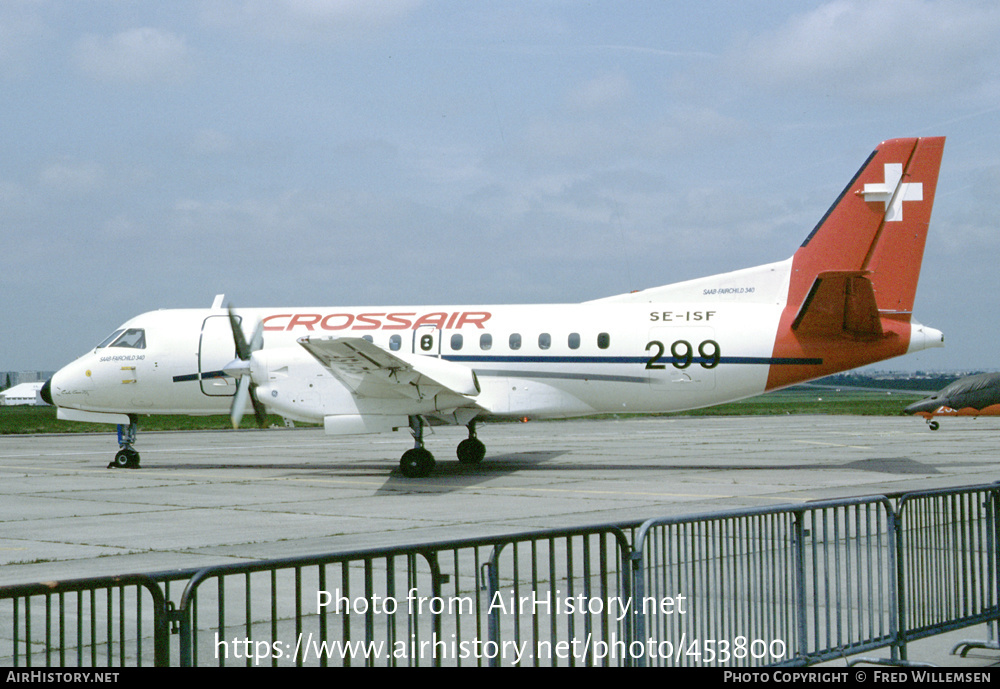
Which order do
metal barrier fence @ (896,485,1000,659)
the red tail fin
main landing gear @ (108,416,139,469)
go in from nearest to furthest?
metal barrier fence @ (896,485,1000,659) → the red tail fin → main landing gear @ (108,416,139,469)

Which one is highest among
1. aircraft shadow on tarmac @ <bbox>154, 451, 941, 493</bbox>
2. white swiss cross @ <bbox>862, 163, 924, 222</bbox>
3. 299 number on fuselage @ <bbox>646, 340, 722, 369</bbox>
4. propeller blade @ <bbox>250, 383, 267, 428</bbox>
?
white swiss cross @ <bbox>862, 163, 924, 222</bbox>

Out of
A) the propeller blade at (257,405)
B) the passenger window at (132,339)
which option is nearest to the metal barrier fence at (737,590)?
the propeller blade at (257,405)

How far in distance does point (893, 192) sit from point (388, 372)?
11146 millimetres

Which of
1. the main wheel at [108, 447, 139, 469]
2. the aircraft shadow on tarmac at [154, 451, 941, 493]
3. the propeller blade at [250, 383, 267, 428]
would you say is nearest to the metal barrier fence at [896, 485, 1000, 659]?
the aircraft shadow on tarmac at [154, 451, 941, 493]

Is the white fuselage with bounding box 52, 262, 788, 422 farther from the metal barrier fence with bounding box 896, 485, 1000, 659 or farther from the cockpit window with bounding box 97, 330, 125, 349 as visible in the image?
the metal barrier fence with bounding box 896, 485, 1000, 659

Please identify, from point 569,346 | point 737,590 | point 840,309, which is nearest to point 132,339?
point 569,346

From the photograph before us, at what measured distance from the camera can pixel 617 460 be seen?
2655cm

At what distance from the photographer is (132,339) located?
24656 mm

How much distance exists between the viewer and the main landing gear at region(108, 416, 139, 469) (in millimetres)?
24812

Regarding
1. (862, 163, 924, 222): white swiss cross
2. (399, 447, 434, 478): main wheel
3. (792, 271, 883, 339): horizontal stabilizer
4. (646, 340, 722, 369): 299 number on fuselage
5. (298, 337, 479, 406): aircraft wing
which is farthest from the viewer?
(646, 340, 722, 369): 299 number on fuselage

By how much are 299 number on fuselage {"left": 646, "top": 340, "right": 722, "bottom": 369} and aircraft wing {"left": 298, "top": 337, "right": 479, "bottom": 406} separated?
393 centimetres

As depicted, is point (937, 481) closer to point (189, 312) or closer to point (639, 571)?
point (639, 571)

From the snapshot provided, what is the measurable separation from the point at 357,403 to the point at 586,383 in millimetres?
5050

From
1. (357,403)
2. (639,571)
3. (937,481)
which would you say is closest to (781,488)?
(937,481)
